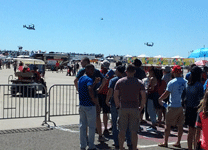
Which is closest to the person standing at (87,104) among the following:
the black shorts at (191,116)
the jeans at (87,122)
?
the jeans at (87,122)

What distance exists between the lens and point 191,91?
6398mm

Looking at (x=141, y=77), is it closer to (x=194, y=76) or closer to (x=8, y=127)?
(x=194, y=76)

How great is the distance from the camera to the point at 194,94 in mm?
6363

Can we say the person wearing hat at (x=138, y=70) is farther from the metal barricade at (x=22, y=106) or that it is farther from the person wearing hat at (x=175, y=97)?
the metal barricade at (x=22, y=106)

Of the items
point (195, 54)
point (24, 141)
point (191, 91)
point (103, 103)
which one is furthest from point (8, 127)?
point (195, 54)

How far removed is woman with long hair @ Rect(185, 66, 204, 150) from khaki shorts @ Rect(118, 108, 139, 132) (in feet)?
3.59

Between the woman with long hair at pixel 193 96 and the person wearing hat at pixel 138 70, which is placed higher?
the person wearing hat at pixel 138 70

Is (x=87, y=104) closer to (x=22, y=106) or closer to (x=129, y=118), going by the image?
(x=129, y=118)

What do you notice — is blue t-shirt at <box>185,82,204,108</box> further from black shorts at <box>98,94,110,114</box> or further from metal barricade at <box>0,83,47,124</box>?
metal barricade at <box>0,83,47,124</box>

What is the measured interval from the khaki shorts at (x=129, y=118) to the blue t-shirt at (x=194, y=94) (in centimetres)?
112

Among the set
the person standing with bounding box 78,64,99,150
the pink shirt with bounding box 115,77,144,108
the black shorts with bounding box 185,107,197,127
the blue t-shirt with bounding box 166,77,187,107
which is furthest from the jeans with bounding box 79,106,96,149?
the black shorts with bounding box 185,107,197,127

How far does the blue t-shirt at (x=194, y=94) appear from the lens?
6.36 m

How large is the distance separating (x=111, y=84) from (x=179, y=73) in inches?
59.0

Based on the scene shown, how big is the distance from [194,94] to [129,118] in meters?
1.37
